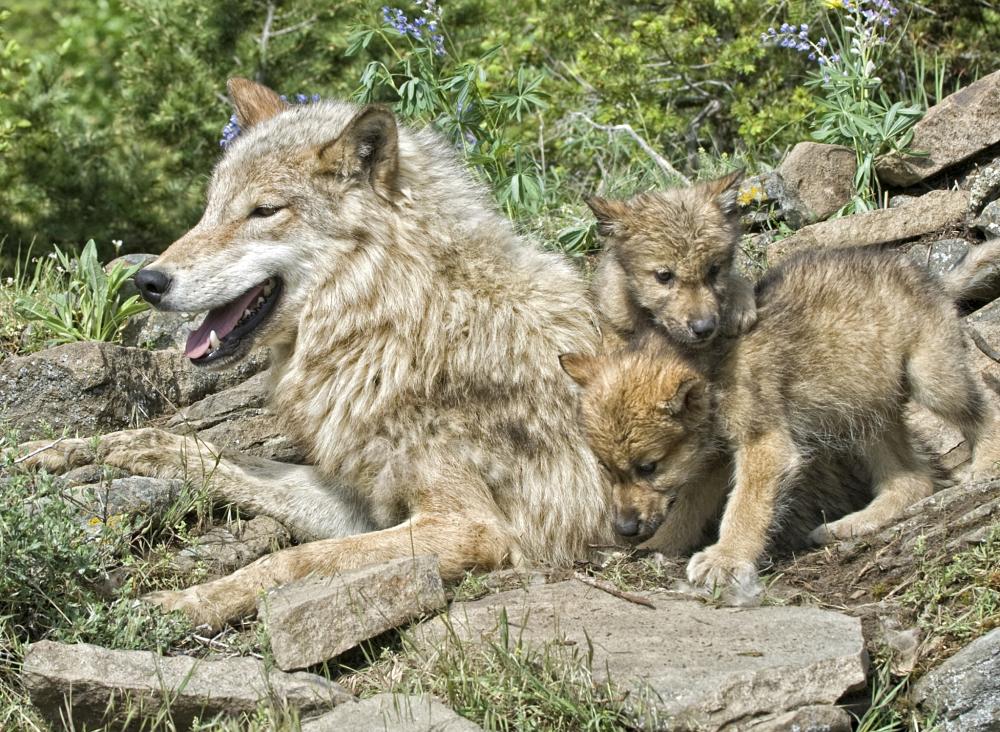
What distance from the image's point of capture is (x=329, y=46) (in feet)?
34.9

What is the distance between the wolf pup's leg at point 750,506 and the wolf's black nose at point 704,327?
46cm

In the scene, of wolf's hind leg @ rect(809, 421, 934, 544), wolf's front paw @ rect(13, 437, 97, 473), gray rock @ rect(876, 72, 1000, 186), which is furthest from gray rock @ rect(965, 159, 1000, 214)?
wolf's front paw @ rect(13, 437, 97, 473)

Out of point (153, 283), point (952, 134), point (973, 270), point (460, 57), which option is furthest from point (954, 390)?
point (460, 57)

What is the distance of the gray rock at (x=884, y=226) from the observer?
690 cm

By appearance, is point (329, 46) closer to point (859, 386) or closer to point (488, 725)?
point (859, 386)

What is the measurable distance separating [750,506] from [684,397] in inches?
20.0

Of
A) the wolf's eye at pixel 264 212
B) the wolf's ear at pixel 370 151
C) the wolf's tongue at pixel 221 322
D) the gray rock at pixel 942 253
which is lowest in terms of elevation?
the wolf's tongue at pixel 221 322

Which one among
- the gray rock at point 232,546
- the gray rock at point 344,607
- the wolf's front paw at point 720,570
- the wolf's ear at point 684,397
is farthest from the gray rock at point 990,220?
the gray rock at point 232,546

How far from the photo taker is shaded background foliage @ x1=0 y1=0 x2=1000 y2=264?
9.11 m

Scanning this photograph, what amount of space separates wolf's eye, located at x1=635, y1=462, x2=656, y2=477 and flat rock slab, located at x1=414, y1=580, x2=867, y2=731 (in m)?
0.51

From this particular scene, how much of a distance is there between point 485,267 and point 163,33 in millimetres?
6208

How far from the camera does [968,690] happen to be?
13.5 ft

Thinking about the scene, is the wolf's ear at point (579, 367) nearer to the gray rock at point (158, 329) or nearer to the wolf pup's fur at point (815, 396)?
the wolf pup's fur at point (815, 396)

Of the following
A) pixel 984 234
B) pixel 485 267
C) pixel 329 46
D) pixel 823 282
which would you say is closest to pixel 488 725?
pixel 485 267
